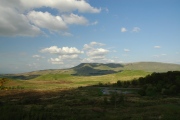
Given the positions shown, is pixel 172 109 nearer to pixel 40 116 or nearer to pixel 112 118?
pixel 112 118

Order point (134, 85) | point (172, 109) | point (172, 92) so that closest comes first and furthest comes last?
point (172, 109)
point (172, 92)
point (134, 85)

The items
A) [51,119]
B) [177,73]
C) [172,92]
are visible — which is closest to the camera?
[51,119]

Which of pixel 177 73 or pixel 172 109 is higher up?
pixel 177 73

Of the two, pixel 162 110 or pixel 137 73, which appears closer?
pixel 162 110

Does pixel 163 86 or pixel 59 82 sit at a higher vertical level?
pixel 163 86

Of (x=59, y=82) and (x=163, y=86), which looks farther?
(x=59, y=82)

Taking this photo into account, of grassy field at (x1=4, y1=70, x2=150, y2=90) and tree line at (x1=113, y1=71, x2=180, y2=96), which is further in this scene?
grassy field at (x1=4, y1=70, x2=150, y2=90)

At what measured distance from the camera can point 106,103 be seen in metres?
37.1

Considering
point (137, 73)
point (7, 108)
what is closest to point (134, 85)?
point (7, 108)

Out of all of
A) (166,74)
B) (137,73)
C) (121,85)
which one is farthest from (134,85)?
(137,73)

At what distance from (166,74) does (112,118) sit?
47618 millimetres

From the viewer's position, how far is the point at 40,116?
24281 mm

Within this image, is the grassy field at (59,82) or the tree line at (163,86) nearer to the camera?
the tree line at (163,86)

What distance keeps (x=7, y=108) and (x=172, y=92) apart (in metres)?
37.3
